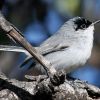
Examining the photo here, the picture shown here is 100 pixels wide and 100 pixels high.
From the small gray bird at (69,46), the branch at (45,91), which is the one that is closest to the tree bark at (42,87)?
the branch at (45,91)

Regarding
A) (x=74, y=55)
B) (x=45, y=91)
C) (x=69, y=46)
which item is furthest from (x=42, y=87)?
(x=69, y=46)

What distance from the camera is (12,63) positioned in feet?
20.2

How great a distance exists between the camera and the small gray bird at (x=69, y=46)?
577 centimetres

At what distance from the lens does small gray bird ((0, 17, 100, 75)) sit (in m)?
5.77

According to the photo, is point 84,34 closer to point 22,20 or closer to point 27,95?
point 22,20

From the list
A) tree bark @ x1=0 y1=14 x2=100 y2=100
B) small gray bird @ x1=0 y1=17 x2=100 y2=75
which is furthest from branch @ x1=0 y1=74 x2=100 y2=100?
small gray bird @ x1=0 y1=17 x2=100 y2=75

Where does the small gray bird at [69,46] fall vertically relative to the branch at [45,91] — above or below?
below

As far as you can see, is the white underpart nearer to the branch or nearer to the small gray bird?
the small gray bird

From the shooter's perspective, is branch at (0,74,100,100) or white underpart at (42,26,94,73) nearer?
branch at (0,74,100,100)

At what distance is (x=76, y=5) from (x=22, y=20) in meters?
0.95

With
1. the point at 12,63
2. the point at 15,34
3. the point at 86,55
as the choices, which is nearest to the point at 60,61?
the point at 86,55

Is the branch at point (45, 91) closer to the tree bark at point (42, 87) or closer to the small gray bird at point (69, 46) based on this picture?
the tree bark at point (42, 87)

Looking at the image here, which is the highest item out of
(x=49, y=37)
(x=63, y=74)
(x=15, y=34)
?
(x=15, y=34)

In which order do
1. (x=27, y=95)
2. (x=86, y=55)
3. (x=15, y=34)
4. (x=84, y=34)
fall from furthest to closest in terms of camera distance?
(x=84, y=34)
(x=86, y=55)
(x=27, y=95)
(x=15, y=34)
